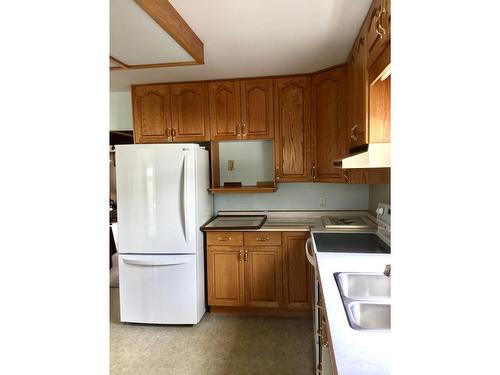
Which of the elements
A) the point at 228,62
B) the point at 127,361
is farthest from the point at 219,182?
the point at 127,361

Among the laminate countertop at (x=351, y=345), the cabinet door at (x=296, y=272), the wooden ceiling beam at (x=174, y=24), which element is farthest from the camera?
the cabinet door at (x=296, y=272)

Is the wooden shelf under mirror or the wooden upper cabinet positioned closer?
the wooden upper cabinet

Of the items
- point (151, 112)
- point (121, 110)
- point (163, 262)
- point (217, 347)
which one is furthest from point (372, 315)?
point (121, 110)

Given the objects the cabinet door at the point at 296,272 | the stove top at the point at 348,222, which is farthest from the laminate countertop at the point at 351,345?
the cabinet door at the point at 296,272

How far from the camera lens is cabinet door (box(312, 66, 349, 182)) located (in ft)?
8.71

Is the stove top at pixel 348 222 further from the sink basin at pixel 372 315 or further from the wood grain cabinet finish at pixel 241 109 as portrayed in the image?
the sink basin at pixel 372 315

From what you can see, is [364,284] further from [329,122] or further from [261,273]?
[329,122]

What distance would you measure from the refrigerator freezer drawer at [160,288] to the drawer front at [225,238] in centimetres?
24

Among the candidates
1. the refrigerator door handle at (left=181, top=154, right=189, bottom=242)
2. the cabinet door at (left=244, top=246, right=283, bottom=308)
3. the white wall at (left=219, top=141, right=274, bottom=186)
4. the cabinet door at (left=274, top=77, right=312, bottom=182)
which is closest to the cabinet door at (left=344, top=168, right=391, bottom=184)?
the cabinet door at (left=274, top=77, right=312, bottom=182)

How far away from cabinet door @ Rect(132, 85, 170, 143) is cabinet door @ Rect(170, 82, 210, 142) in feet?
0.27

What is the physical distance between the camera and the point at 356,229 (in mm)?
2570

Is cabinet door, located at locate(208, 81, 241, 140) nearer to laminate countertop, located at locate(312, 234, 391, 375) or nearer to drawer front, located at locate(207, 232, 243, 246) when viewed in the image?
drawer front, located at locate(207, 232, 243, 246)

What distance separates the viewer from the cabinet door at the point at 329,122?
8.71ft

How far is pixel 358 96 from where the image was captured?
2061 mm
